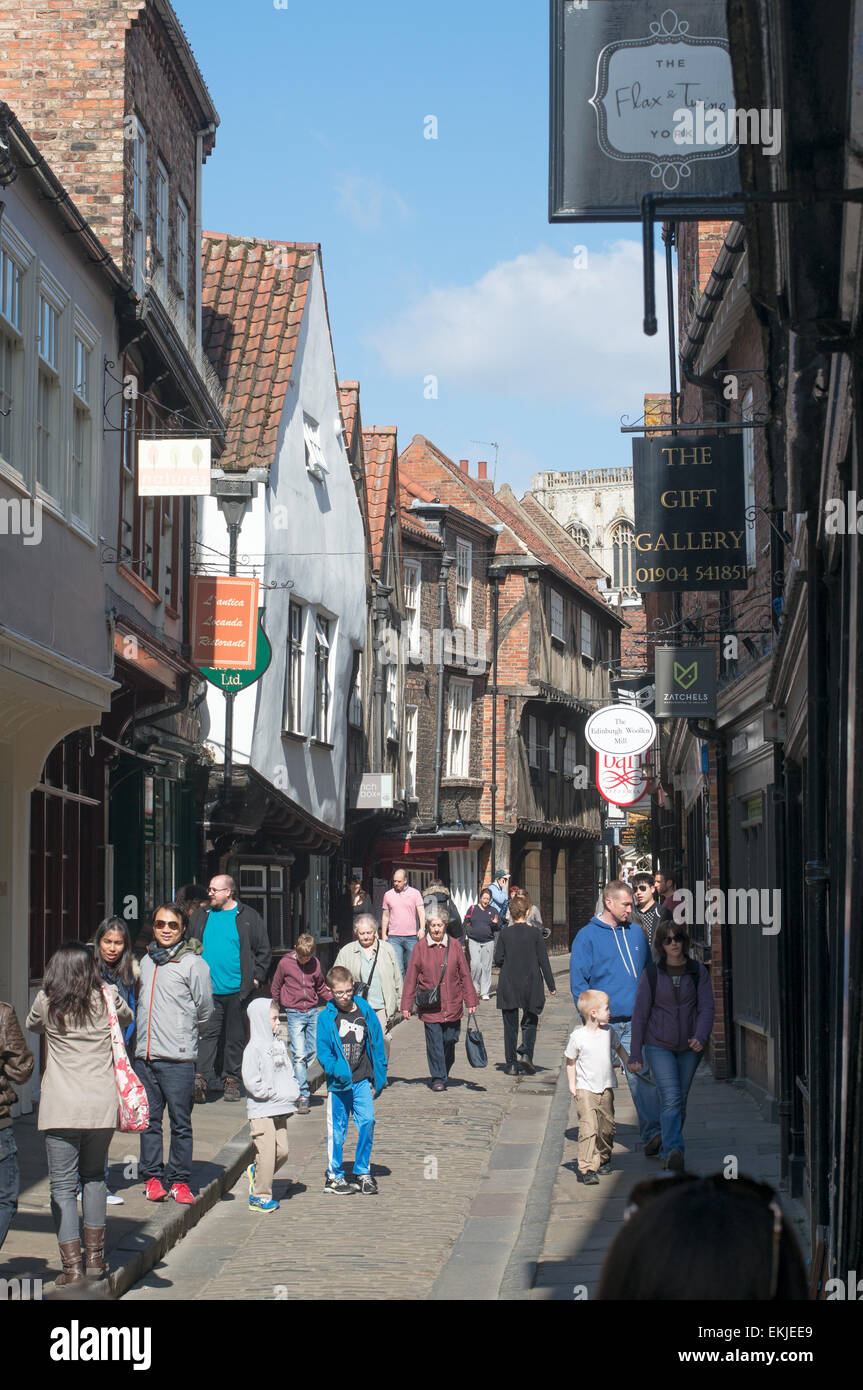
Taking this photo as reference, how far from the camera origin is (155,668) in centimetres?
1559

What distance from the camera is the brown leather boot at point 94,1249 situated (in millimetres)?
7566

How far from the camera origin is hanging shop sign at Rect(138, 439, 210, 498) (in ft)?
49.1

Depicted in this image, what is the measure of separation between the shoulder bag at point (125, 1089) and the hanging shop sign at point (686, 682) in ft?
27.4

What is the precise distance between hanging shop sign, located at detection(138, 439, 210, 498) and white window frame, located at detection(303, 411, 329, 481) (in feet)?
26.7

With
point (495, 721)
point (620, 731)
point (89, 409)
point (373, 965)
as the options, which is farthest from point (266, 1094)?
point (495, 721)

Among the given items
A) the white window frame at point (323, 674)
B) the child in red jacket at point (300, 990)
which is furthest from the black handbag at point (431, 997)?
the white window frame at point (323, 674)

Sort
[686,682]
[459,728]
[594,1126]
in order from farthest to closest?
1. [459,728]
2. [686,682]
3. [594,1126]

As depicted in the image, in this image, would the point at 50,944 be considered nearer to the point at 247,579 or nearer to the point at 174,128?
the point at 247,579

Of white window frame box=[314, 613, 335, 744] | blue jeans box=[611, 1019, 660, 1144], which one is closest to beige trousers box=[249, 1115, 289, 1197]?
blue jeans box=[611, 1019, 660, 1144]

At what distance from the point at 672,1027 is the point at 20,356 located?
6.76m

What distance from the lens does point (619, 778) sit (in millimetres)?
19469

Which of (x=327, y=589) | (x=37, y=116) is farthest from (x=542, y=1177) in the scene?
(x=327, y=589)

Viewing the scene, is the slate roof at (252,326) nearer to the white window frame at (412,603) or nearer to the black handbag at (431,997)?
the black handbag at (431,997)

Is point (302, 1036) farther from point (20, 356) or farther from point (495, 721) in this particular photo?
→ point (495, 721)
